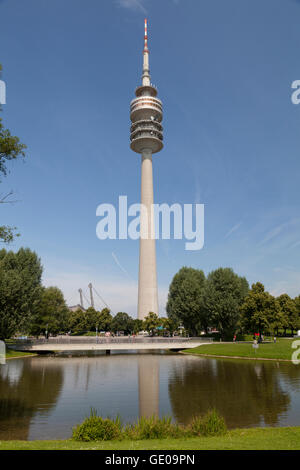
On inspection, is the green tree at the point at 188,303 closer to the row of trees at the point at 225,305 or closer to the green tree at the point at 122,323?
the row of trees at the point at 225,305

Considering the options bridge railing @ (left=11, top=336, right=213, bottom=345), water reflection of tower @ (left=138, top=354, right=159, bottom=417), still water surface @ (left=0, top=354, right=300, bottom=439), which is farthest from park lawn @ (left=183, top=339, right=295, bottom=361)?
water reflection of tower @ (left=138, top=354, right=159, bottom=417)

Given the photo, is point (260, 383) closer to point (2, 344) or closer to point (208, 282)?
point (2, 344)

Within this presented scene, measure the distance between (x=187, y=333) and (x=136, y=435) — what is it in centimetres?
8761

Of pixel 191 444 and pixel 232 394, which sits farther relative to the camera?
pixel 232 394

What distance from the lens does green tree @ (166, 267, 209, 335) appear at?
296 feet

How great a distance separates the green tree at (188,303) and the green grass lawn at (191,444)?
244 ft

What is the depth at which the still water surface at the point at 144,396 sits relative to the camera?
1862 centimetres

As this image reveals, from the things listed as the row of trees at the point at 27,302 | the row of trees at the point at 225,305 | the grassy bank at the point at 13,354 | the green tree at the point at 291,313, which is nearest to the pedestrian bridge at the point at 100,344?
the grassy bank at the point at 13,354

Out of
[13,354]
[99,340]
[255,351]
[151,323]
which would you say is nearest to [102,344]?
[99,340]

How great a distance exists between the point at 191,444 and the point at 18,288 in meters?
53.4

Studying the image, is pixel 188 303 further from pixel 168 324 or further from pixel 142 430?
pixel 142 430

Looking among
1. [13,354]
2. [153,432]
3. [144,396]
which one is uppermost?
[153,432]

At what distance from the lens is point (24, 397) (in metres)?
25.7
